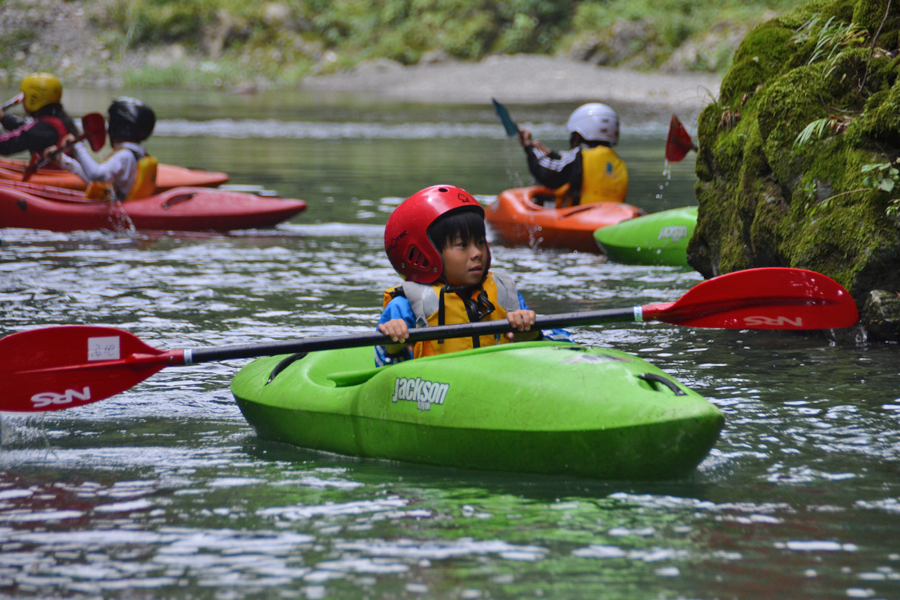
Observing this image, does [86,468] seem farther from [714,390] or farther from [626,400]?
[714,390]

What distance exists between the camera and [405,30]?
37.7 metres

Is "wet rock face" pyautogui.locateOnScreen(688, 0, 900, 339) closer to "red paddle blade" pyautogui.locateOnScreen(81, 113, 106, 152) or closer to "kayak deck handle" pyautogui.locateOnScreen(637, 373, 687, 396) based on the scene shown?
"kayak deck handle" pyautogui.locateOnScreen(637, 373, 687, 396)

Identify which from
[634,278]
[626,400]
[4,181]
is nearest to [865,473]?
[626,400]

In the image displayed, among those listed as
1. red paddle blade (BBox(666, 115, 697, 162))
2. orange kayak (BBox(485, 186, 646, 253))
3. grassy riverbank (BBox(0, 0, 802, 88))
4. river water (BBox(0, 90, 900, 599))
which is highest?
grassy riverbank (BBox(0, 0, 802, 88))

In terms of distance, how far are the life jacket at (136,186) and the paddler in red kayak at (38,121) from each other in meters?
0.55

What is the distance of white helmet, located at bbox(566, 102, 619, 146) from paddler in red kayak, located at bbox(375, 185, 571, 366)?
490cm

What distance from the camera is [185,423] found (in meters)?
3.97

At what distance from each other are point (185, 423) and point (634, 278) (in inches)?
158

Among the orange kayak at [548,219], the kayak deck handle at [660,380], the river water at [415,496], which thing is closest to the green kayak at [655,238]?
the orange kayak at [548,219]

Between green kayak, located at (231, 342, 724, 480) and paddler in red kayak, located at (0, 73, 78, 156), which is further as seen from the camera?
paddler in red kayak, located at (0, 73, 78, 156)

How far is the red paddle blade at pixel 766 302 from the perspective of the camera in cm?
378

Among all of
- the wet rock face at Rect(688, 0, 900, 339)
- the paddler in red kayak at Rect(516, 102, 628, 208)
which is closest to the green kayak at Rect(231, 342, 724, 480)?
the wet rock face at Rect(688, 0, 900, 339)

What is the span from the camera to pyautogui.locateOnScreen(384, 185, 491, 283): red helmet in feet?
11.8

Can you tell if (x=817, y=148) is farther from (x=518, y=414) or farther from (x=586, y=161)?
(x=586, y=161)
